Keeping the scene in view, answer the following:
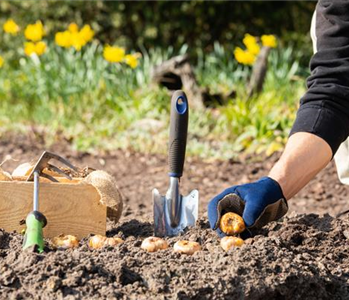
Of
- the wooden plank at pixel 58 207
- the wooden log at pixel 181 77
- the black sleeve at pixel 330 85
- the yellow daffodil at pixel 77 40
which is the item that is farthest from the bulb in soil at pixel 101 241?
the yellow daffodil at pixel 77 40

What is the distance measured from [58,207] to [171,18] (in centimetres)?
576

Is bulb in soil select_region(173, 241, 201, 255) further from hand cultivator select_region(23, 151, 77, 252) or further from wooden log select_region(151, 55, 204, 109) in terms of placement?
wooden log select_region(151, 55, 204, 109)

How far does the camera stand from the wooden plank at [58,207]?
277cm

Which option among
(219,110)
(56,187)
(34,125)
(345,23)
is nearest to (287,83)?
(219,110)

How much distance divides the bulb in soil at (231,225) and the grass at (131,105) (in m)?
2.90

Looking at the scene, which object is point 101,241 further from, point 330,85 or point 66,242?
point 330,85

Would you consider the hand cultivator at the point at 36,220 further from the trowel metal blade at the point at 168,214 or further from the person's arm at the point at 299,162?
the person's arm at the point at 299,162

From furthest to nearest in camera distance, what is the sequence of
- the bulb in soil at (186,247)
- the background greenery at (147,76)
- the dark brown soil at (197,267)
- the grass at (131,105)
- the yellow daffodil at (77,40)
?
the yellow daffodil at (77,40) → the background greenery at (147,76) → the grass at (131,105) → the bulb in soil at (186,247) → the dark brown soil at (197,267)

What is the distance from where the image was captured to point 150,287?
2145 mm

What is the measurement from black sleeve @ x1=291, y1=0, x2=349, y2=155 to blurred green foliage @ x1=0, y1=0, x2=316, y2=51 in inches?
201

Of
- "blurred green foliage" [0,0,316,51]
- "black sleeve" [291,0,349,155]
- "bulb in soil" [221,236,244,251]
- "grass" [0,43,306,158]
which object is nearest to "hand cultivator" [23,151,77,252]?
"bulb in soil" [221,236,244,251]

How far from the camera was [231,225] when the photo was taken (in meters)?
2.62

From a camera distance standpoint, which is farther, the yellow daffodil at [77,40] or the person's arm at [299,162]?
the yellow daffodil at [77,40]

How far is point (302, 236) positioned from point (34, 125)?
4545mm
